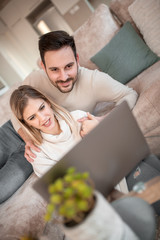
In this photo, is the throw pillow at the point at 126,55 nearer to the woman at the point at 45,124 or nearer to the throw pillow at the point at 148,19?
the throw pillow at the point at 148,19

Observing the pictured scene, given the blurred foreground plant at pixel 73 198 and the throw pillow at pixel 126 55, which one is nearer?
the blurred foreground plant at pixel 73 198

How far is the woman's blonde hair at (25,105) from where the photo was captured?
1164mm

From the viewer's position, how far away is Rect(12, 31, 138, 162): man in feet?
4.39

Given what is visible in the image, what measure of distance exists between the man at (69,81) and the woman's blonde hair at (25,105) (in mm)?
92

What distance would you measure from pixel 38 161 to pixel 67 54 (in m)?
A: 0.75

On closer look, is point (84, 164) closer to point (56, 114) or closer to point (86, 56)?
Answer: point (56, 114)

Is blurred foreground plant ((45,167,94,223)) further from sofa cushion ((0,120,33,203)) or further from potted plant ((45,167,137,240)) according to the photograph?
sofa cushion ((0,120,33,203))

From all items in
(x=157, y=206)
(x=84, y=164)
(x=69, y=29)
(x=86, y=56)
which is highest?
(x=69, y=29)

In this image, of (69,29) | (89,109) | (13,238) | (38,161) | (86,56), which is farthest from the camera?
(69,29)

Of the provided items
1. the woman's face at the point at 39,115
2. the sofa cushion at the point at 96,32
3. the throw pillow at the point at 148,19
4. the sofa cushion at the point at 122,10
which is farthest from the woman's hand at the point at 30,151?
the sofa cushion at the point at 122,10

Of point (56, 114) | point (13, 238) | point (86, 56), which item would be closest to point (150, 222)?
point (13, 238)

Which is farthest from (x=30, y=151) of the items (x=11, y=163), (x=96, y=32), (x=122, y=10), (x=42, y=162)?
(x=122, y=10)

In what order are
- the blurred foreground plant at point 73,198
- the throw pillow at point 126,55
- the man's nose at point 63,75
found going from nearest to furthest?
1. the blurred foreground plant at point 73,198
2. the man's nose at point 63,75
3. the throw pillow at point 126,55

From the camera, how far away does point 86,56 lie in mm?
1990
